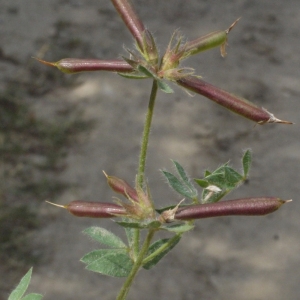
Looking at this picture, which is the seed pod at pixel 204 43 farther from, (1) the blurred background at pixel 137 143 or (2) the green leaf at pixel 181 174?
(1) the blurred background at pixel 137 143

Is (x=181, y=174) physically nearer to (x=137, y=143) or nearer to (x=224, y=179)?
(x=224, y=179)

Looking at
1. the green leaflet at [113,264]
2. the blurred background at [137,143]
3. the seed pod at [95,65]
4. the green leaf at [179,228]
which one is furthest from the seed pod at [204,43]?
the blurred background at [137,143]

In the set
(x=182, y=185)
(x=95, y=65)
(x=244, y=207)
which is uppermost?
(x=95, y=65)

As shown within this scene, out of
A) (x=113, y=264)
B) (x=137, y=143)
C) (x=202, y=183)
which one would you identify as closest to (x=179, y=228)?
(x=202, y=183)

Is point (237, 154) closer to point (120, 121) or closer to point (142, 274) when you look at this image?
point (120, 121)

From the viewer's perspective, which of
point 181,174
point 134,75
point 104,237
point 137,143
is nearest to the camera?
point 134,75

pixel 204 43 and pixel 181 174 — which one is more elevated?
pixel 204 43

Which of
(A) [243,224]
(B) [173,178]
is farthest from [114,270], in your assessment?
(A) [243,224]
